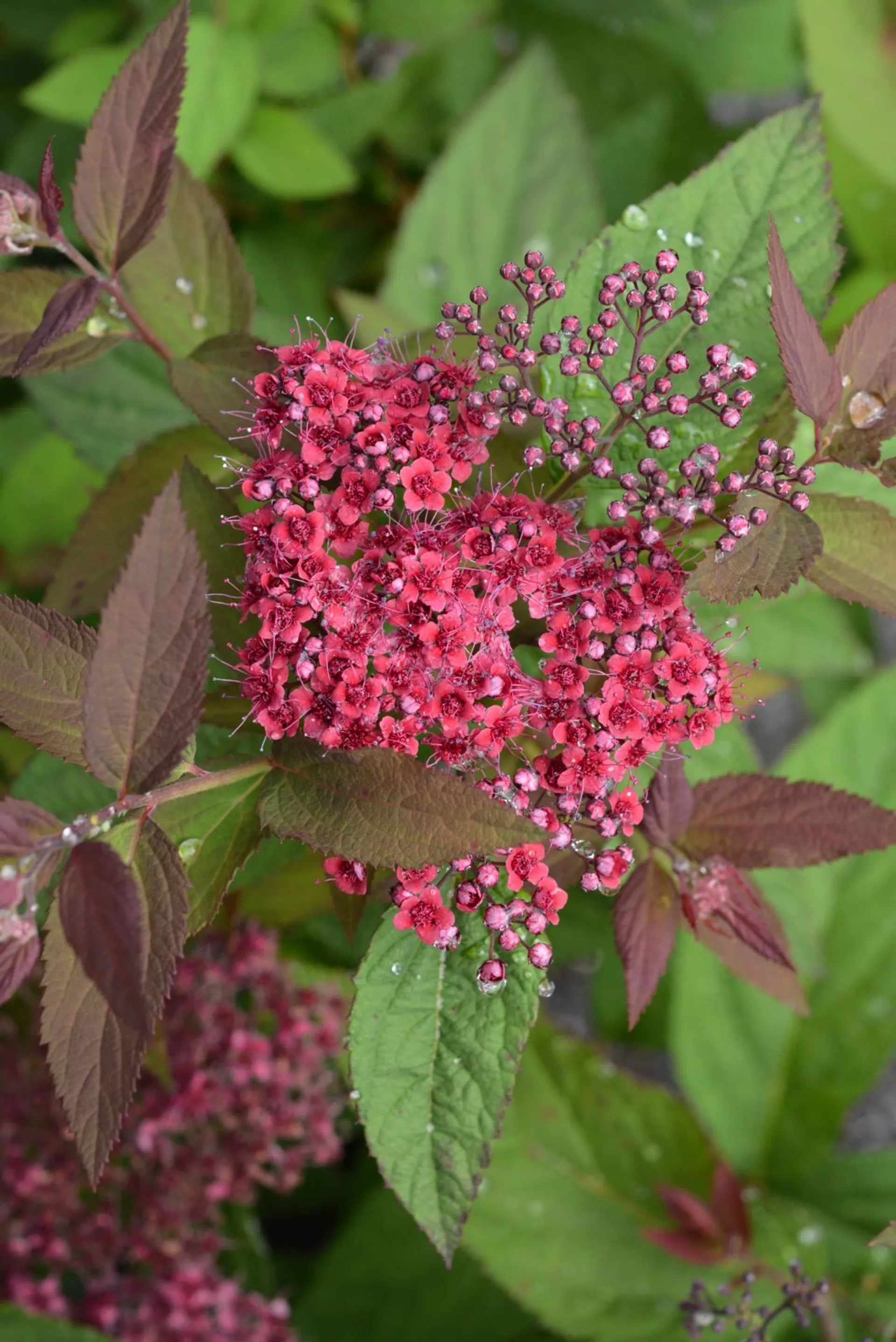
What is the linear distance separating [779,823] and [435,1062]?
1.64 ft

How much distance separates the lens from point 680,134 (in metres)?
3.15

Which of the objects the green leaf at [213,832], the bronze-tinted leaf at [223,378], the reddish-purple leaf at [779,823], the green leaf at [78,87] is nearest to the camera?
the green leaf at [213,832]

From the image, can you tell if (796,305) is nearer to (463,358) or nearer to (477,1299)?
(463,358)

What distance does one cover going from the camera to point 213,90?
2.36 metres

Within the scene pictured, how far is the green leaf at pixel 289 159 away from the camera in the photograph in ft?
8.20

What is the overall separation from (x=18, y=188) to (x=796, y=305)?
912mm

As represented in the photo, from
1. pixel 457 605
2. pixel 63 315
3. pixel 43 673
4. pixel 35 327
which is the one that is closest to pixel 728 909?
pixel 457 605

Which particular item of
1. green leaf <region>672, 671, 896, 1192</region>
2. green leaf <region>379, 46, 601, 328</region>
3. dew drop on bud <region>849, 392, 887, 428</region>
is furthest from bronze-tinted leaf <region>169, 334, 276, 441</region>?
green leaf <region>672, 671, 896, 1192</region>

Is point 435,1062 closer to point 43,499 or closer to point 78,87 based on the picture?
point 43,499

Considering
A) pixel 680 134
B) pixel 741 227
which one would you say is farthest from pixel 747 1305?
pixel 680 134

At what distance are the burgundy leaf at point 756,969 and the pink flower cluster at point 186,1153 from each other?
2.72 feet

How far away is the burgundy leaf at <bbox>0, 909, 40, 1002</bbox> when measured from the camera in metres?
1.08

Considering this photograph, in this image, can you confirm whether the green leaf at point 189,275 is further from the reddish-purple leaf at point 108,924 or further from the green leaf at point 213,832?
the reddish-purple leaf at point 108,924

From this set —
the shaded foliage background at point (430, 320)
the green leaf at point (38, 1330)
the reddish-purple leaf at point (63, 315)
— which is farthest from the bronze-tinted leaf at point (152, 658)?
the green leaf at point (38, 1330)
